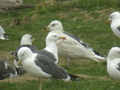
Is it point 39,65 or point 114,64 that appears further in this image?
point 114,64

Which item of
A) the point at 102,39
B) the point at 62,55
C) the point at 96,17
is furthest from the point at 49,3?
the point at 62,55

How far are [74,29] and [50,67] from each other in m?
8.61

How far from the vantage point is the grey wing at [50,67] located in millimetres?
9656

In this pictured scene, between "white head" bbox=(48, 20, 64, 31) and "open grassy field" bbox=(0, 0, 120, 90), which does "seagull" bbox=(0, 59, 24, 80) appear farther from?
"white head" bbox=(48, 20, 64, 31)

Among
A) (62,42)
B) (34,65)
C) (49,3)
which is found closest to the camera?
(34,65)

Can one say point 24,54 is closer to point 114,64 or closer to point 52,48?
point 52,48

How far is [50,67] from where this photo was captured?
980cm

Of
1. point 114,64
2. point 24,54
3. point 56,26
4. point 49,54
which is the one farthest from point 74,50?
point 24,54

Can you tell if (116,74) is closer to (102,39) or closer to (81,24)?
(102,39)

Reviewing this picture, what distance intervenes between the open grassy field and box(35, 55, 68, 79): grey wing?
0.30 meters

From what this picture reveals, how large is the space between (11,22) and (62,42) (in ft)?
25.5

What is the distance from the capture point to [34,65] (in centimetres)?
949

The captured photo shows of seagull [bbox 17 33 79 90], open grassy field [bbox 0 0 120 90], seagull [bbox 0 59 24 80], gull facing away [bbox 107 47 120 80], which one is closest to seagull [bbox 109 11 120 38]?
open grassy field [bbox 0 0 120 90]

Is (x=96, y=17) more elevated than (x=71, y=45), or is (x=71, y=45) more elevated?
(x=96, y=17)
